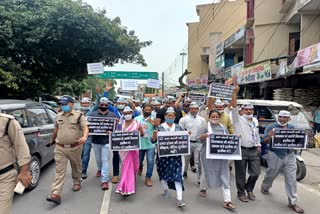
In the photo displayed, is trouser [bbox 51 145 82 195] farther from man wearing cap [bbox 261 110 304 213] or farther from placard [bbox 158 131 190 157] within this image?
man wearing cap [bbox 261 110 304 213]

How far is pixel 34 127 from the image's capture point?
616 cm

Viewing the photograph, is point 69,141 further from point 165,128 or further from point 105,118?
point 165,128

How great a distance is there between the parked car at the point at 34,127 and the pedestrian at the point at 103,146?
107cm

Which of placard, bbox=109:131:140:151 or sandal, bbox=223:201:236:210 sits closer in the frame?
sandal, bbox=223:201:236:210

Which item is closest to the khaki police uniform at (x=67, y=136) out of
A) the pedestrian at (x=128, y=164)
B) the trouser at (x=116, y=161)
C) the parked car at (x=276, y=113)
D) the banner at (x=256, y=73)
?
the pedestrian at (x=128, y=164)

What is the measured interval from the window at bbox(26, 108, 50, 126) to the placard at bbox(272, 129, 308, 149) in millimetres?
4457

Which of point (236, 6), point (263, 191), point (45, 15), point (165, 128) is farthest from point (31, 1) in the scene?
point (236, 6)

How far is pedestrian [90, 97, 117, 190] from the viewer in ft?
19.5

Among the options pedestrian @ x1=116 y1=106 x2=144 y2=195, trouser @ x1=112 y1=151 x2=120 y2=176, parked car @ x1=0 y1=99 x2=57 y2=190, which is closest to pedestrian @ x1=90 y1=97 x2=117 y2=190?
trouser @ x1=112 y1=151 x2=120 y2=176

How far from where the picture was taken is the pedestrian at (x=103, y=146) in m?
5.95

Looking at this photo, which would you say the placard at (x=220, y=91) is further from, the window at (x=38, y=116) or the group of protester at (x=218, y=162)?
the window at (x=38, y=116)

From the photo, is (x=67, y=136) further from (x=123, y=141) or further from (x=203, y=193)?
(x=203, y=193)

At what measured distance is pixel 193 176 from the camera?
707 centimetres

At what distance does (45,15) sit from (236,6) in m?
35.4
